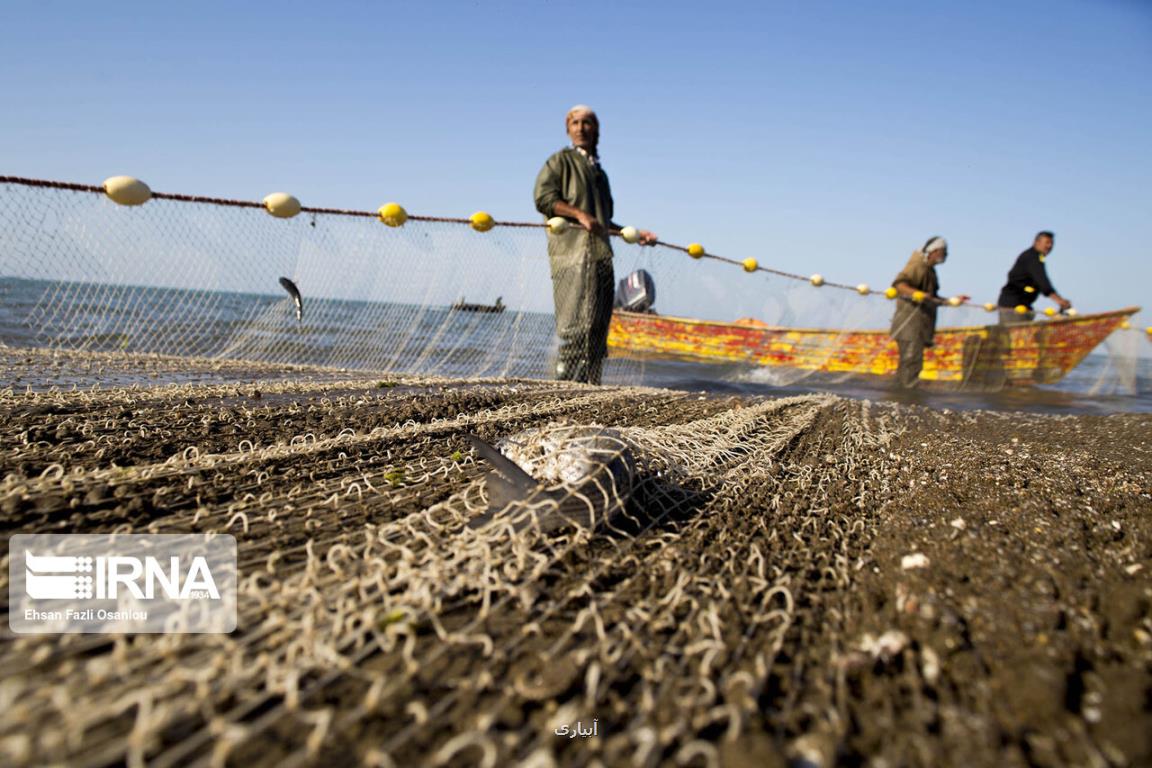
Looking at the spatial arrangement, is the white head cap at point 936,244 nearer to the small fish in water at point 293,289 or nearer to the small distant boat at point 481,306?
the small distant boat at point 481,306

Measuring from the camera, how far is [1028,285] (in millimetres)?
10453

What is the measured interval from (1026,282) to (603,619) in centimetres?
1213

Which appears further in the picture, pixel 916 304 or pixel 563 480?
pixel 916 304

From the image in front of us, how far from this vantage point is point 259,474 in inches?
88.5

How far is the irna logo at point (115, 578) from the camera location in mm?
1354

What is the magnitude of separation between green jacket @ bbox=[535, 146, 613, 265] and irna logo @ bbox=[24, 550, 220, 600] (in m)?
4.92

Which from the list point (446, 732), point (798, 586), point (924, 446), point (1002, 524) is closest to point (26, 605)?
point (446, 732)

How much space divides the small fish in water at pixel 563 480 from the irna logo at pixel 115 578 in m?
0.70

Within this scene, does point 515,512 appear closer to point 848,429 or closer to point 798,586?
point 798,586

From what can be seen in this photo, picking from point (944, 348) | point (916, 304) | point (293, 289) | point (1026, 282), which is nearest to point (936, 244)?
point (916, 304)

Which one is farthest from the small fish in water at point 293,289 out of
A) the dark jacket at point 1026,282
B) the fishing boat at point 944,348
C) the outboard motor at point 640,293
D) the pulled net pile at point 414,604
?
the dark jacket at point 1026,282

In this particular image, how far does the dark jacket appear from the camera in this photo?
1009 cm

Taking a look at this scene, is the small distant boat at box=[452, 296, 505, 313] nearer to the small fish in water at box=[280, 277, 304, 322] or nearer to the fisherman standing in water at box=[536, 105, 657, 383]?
the fisherman standing in water at box=[536, 105, 657, 383]

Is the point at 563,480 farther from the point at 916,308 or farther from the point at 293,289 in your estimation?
the point at 916,308
